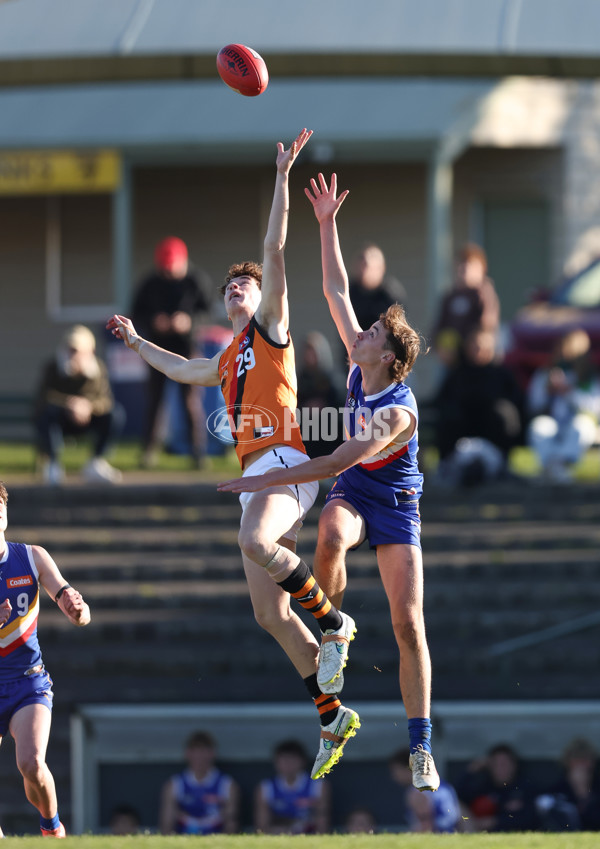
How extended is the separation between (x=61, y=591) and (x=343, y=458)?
1.38 metres

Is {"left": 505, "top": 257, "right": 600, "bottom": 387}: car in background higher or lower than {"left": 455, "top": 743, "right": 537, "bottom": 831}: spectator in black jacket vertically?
higher

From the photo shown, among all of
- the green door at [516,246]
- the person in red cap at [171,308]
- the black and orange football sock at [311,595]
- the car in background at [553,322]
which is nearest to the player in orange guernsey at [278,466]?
the black and orange football sock at [311,595]

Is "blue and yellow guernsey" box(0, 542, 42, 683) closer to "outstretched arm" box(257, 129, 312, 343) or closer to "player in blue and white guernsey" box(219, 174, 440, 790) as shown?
"player in blue and white guernsey" box(219, 174, 440, 790)

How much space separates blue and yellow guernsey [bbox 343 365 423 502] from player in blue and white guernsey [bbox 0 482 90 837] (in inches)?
55.2

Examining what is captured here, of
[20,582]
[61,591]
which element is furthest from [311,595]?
[20,582]

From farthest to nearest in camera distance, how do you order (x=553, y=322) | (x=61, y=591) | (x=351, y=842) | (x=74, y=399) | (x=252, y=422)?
(x=553, y=322) → (x=74, y=399) → (x=351, y=842) → (x=252, y=422) → (x=61, y=591)

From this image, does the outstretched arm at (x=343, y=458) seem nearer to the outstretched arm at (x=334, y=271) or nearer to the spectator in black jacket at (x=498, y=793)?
the outstretched arm at (x=334, y=271)

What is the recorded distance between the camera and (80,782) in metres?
10.9

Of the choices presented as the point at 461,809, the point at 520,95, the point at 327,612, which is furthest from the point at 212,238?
the point at 327,612

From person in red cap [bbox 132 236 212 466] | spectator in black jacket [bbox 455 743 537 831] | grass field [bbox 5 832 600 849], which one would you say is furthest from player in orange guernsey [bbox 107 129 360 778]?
person in red cap [bbox 132 236 212 466]

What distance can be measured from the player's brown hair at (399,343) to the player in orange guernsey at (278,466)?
477 mm

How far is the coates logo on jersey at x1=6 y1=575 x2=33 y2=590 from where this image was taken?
6.83 metres

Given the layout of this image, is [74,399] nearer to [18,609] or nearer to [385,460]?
[18,609]

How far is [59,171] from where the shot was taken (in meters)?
19.1
